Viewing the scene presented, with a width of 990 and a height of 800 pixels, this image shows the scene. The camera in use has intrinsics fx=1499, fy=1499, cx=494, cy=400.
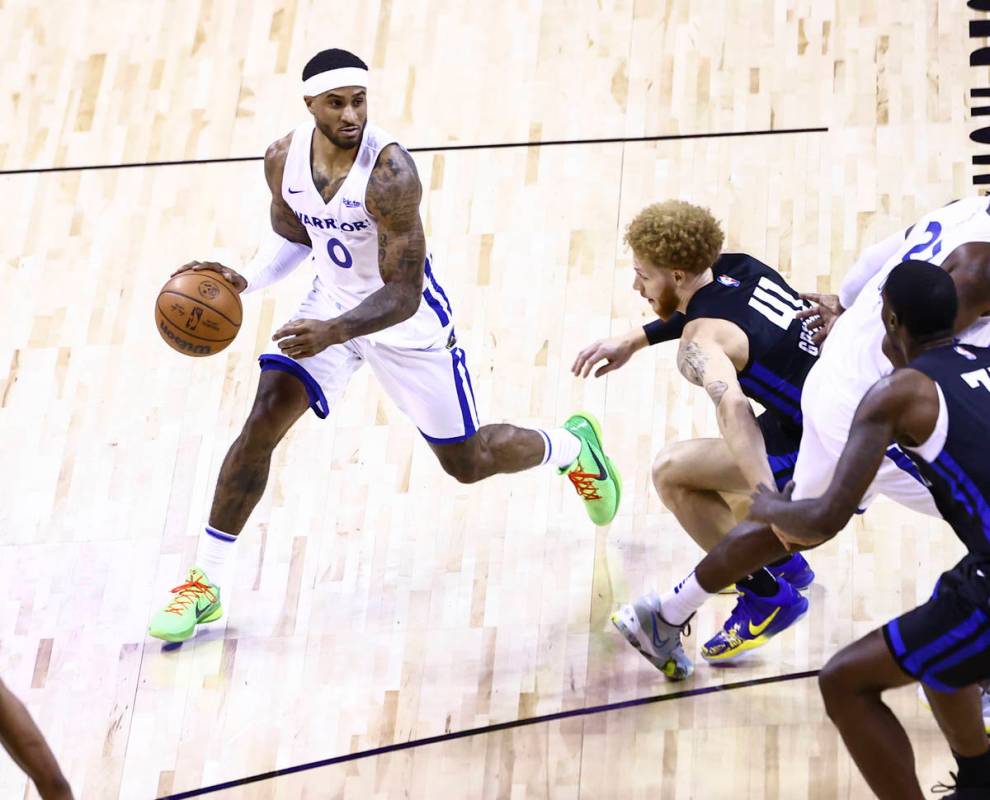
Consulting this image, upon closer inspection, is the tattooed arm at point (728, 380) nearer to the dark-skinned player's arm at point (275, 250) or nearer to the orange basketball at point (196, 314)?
the dark-skinned player's arm at point (275, 250)

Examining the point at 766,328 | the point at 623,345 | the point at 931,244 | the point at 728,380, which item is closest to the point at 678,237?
the point at 766,328

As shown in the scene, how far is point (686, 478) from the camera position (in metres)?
5.06

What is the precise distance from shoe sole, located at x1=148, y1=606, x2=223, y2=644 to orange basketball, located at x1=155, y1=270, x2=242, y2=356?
3.23ft

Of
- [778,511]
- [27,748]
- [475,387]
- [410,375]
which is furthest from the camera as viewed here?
[475,387]

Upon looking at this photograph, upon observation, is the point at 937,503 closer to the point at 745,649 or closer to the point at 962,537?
the point at 962,537

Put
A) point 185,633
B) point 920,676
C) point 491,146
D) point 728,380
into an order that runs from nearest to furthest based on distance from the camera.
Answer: point 920,676, point 728,380, point 185,633, point 491,146

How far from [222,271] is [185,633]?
51.3 inches

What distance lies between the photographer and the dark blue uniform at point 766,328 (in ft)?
15.7

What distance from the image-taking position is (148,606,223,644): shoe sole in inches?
212

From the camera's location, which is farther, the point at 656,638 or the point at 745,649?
the point at 745,649

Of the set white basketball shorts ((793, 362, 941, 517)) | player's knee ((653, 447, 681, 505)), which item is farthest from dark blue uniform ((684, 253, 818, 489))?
player's knee ((653, 447, 681, 505))

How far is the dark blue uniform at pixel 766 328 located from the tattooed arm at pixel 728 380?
45 mm

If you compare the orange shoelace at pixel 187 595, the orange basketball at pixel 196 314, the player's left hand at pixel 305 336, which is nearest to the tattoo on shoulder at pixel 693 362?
the player's left hand at pixel 305 336

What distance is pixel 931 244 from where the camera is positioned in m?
4.51
